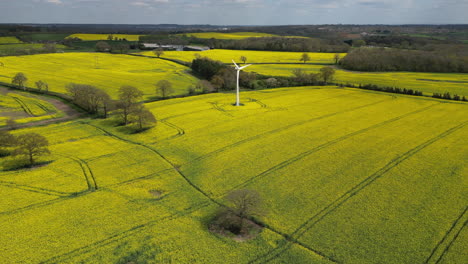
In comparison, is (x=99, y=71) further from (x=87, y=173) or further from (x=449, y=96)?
(x=449, y=96)

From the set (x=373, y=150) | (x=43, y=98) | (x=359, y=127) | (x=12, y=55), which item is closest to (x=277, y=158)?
(x=373, y=150)

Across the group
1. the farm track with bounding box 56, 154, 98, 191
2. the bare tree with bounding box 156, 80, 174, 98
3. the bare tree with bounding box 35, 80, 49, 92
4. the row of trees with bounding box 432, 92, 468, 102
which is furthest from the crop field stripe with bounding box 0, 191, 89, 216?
the row of trees with bounding box 432, 92, 468, 102

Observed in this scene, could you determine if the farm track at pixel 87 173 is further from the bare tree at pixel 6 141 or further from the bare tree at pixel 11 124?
the bare tree at pixel 11 124

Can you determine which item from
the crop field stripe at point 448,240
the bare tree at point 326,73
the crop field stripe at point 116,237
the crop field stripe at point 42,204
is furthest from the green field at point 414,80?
the crop field stripe at point 42,204

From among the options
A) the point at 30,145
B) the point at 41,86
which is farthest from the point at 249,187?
the point at 41,86

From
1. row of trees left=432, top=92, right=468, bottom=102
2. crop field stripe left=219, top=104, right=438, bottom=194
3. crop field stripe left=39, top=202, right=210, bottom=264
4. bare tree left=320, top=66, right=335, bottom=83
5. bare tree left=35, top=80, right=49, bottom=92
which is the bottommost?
crop field stripe left=39, top=202, right=210, bottom=264

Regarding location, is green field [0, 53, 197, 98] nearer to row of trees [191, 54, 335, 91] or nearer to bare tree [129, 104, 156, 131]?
row of trees [191, 54, 335, 91]
